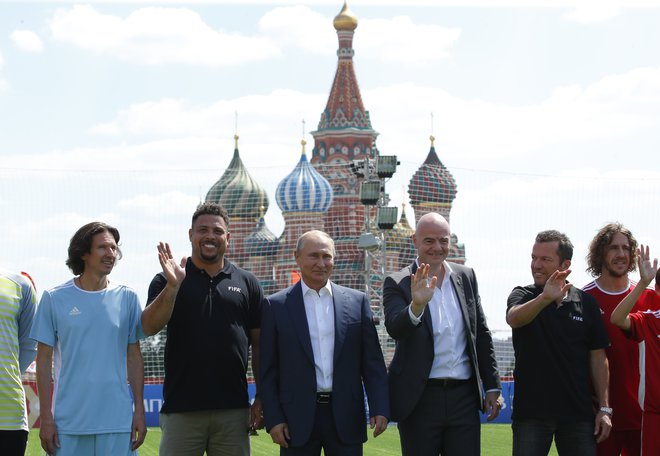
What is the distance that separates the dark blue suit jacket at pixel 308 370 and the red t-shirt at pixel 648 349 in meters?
1.19

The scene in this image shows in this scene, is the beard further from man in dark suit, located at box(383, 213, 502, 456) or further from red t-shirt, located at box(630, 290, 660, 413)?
man in dark suit, located at box(383, 213, 502, 456)

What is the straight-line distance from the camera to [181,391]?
17.6 feet

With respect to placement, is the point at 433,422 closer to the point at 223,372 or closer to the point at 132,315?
the point at 223,372

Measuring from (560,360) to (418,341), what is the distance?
68cm

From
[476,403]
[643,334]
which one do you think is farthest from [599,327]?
[476,403]

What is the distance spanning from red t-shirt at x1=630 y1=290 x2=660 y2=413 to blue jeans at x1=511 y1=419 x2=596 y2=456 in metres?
0.28

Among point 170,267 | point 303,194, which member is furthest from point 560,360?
point 303,194

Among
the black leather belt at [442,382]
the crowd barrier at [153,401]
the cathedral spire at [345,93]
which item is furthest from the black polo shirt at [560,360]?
the cathedral spire at [345,93]

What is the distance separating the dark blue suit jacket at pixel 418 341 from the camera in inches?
212

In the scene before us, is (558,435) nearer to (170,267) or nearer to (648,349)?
(648,349)

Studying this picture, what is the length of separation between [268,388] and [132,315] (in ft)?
2.22

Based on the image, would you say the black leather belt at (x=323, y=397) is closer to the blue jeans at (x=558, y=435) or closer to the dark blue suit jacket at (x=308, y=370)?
the dark blue suit jacket at (x=308, y=370)

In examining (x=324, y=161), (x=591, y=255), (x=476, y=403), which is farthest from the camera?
(x=324, y=161)

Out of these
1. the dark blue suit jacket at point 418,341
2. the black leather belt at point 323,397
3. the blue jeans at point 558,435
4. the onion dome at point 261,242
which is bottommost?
the blue jeans at point 558,435
